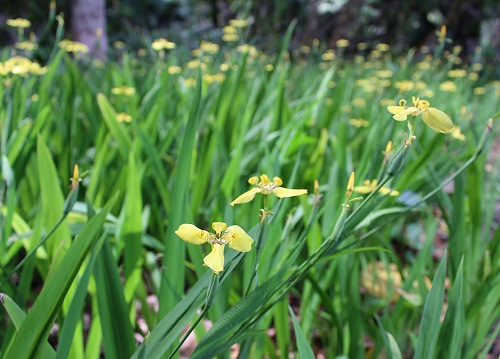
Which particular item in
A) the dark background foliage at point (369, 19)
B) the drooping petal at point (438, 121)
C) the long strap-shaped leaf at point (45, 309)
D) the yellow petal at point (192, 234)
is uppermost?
the drooping petal at point (438, 121)

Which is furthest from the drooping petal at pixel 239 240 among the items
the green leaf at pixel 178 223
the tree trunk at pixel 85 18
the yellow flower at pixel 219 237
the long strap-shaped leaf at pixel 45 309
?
the tree trunk at pixel 85 18

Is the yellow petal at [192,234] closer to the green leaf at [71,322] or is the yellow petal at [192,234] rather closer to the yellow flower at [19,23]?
the green leaf at [71,322]

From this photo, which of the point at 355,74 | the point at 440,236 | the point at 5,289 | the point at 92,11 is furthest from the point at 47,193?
the point at 92,11

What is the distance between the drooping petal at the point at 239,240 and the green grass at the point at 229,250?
8 cm

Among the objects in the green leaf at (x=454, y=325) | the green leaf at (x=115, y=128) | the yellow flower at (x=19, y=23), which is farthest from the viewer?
the yellow flower at (x=19, y=23)

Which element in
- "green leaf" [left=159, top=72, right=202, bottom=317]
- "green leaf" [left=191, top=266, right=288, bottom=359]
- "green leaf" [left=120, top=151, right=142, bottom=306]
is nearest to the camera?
"green leaf" [left=191, top=266, right=288, bottom=359]

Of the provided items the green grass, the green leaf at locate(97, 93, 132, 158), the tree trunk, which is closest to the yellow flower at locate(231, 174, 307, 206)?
the green grass

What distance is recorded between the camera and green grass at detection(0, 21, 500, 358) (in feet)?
1.66

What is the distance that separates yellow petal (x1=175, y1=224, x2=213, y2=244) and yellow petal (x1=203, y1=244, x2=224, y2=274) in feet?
0.08

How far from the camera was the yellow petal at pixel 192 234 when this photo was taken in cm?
38

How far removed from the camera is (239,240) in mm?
385

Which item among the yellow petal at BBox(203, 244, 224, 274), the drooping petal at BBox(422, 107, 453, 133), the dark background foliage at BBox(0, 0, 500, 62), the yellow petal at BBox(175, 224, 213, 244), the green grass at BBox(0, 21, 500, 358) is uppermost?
the drooping petal at BBox(422, 107, 453, 133)

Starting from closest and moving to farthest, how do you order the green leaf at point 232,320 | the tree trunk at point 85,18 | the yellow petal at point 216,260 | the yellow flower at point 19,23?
1. the yellow petal at point 216,260
2. the green leaf at point 232,320
3. the yellow flower at point 19,23
4. the tree trunk at point 85,18

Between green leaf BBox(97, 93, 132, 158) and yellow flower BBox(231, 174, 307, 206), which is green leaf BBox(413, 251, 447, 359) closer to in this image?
yellow flower BBox(231, 174, 307, 206)
